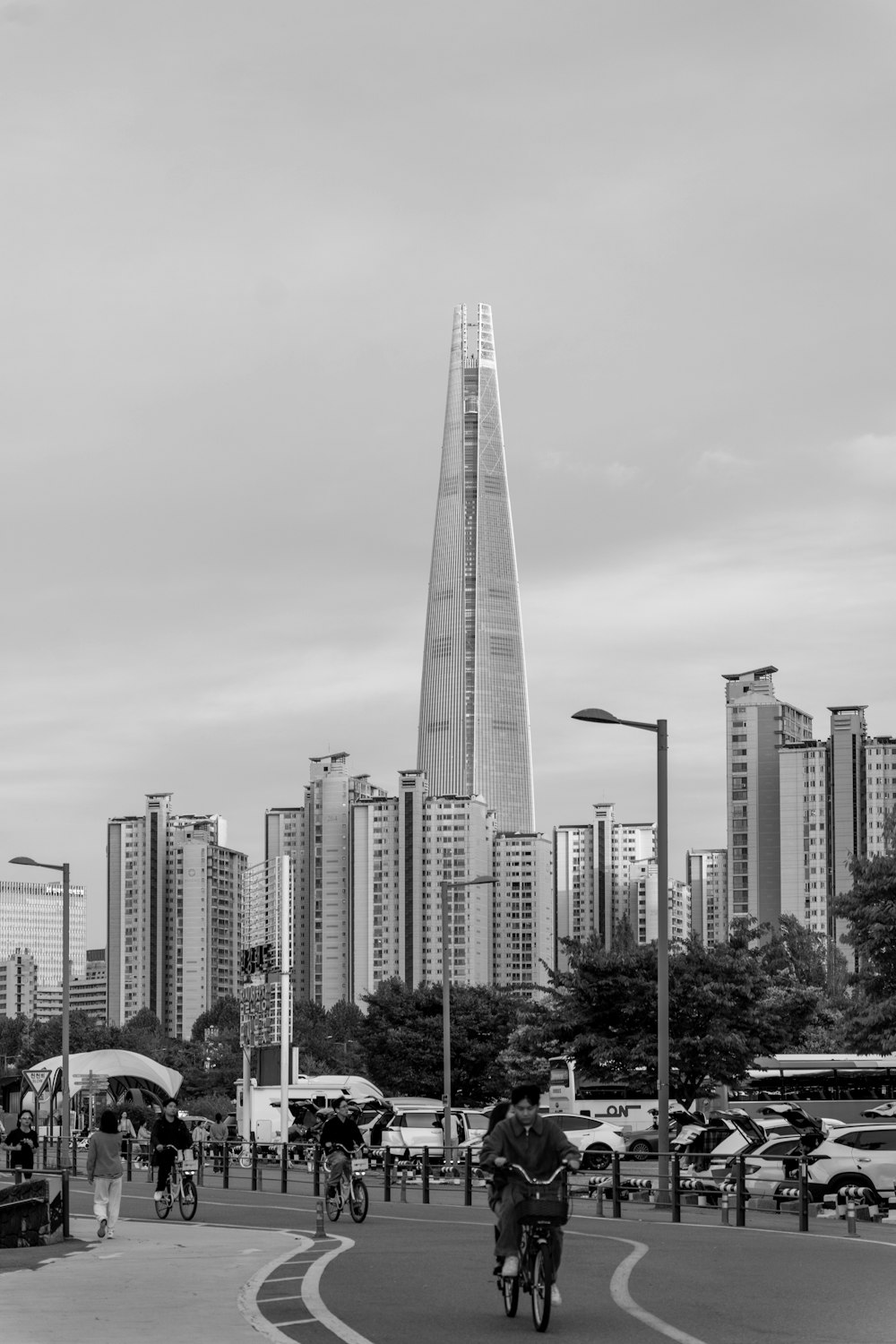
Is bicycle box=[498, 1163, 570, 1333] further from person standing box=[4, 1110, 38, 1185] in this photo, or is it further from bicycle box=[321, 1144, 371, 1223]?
person standing box=[4, 1110, 38, 1185]

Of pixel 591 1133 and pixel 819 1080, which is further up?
pixel 591 1133

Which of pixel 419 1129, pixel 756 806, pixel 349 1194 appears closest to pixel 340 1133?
pixel 349 1194

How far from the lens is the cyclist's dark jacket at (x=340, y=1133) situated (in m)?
23.8

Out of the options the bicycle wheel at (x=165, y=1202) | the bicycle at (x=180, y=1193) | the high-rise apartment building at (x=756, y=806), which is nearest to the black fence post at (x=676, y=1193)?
the bicycle at (x=180, y=1193)

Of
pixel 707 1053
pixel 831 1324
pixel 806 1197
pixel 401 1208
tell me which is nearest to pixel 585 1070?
pixel 707 1053

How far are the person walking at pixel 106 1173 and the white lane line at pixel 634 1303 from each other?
20.3ft

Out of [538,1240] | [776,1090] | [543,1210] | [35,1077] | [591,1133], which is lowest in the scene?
[35,1077]

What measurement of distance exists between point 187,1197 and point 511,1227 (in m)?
13.8

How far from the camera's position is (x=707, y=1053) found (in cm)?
5547

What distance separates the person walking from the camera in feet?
71.1

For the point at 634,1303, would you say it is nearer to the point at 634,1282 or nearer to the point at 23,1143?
the point at 634,1282

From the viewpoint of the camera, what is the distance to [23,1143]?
27219 mm

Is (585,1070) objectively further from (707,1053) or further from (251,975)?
(251,975)

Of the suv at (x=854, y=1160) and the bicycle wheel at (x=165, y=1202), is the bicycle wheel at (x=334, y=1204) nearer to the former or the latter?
the bicycle wheel at (x=165, y=1202)
